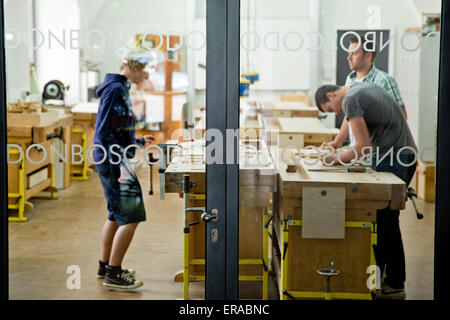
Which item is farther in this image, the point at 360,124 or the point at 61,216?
the point at 61,216

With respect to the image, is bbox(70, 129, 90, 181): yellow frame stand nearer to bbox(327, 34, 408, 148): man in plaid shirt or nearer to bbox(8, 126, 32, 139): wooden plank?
bbox(8, 126, 32, 139): wooden plank

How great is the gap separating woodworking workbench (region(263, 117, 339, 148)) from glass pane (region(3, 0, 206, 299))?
0.36m

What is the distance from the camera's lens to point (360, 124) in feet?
11.0

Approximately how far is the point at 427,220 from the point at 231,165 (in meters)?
0.99

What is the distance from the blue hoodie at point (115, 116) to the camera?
339 cm

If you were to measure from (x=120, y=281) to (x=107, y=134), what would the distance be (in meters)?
0.74

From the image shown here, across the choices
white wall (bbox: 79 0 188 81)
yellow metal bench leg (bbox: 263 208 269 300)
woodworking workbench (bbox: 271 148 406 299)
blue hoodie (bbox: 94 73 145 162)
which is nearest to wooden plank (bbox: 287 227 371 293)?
woodworking workbench (bbox: 271 148 406 299)

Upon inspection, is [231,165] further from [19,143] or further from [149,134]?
[19,143]

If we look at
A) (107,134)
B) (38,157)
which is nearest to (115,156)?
(107,134)

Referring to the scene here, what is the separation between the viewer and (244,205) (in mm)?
3449

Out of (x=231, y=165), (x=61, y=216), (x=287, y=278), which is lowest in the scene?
(x=287, y=278)

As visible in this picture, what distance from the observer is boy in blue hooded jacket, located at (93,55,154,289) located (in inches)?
133

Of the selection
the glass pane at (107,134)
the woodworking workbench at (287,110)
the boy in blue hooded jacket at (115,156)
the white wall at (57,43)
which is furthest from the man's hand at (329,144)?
the white wall at (57,43)

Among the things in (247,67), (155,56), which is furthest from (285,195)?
(155,56)
